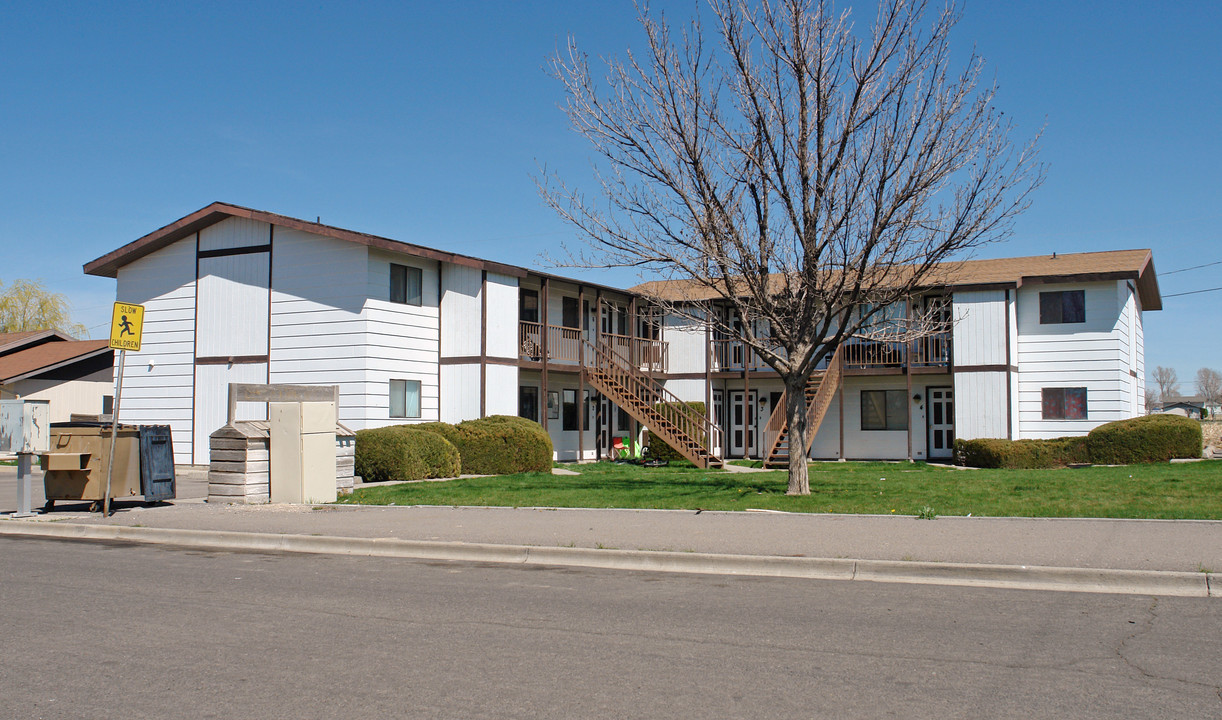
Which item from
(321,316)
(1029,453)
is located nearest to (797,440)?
(1029,453)

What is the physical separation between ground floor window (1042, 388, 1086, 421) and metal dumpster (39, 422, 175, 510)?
24839 mm

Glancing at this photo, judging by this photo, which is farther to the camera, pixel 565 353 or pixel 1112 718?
pixel 565 353

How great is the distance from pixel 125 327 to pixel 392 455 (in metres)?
7.84

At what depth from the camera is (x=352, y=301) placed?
2473cm

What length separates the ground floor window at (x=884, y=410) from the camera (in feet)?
104

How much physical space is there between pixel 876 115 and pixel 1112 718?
1157 cm

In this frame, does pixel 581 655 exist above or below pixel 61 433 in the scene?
below

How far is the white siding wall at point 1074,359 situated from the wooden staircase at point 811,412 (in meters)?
5.65

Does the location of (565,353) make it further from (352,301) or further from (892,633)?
(892,633)

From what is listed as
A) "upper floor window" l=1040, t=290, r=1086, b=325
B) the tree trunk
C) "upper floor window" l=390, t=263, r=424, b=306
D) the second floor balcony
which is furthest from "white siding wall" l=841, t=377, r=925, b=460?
the tree trunk

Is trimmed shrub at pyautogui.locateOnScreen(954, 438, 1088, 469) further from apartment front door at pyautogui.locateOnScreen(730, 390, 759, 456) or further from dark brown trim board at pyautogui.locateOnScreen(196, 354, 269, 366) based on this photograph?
dark brown trim board at pyautogui.locateOnScreen(196, 354, 269, 366)

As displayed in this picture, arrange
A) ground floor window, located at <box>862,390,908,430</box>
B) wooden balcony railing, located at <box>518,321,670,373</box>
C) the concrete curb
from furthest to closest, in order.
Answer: ground floor window, located at <box>862,390,908,430</box>, wooden balcony railing, located at <box>518,321,670,373</box>, the concrete curb

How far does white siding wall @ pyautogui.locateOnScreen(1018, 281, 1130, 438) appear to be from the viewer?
1154 inches

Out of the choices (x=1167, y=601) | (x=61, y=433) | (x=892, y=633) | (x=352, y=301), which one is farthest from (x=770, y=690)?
(x=352, y=301)
